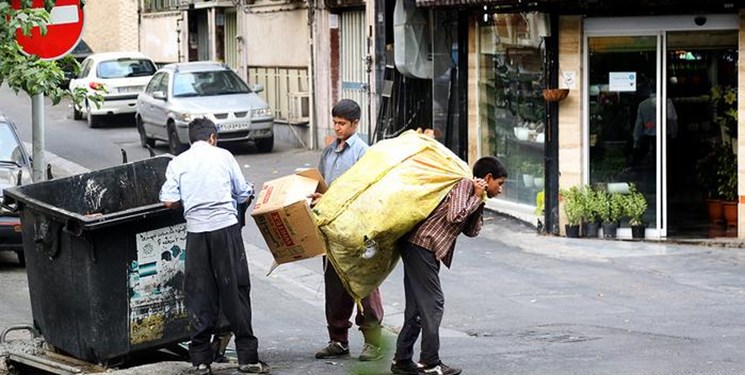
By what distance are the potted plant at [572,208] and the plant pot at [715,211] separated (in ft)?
6.06

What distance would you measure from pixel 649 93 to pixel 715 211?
72.1 inches

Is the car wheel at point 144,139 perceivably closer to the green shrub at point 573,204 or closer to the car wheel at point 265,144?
the car wheel at point 265,144

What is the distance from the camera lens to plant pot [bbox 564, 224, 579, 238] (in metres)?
15.6

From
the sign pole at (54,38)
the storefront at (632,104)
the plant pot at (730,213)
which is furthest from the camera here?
the plant pot at (730,213)

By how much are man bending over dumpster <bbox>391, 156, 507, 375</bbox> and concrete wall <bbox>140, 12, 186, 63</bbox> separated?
2626cm

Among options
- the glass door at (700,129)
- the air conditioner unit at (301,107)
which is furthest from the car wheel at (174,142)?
the glass door at (700,129)

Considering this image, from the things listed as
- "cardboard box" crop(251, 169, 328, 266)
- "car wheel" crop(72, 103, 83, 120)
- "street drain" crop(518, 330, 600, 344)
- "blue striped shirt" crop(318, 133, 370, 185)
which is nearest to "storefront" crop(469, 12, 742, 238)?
"street drain" crop(518, 330, 600, 344)

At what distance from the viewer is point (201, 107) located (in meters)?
23.6

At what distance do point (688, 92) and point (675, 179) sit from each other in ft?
4.44

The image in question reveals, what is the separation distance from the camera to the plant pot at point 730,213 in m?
15.8

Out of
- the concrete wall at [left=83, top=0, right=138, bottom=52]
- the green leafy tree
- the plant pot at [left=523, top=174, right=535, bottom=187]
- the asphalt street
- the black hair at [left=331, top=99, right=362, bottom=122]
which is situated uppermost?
the concrete wall at [left=83, top=0, right=138, bottom=52]

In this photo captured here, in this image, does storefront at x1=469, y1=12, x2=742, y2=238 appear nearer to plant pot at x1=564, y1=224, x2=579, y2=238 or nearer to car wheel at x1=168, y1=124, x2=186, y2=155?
plant pot at x1=564, y1=224, x2=579, y2=238

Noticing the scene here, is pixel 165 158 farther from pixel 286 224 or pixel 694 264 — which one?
pixel 694 264

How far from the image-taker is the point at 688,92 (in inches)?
651
